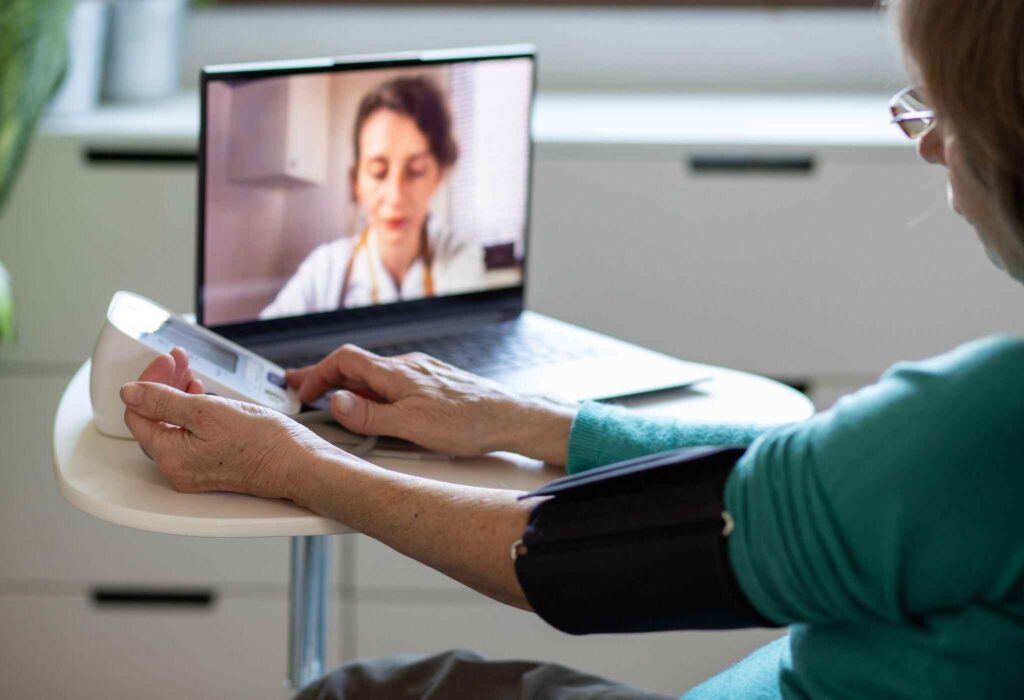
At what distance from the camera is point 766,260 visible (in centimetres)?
192

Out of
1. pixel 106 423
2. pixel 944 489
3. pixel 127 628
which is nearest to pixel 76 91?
pixel 127 628

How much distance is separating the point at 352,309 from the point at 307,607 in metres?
0.29

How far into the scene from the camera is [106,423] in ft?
3.49

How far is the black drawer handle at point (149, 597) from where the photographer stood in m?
1.99

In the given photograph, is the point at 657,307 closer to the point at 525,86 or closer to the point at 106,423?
the point at 525,86

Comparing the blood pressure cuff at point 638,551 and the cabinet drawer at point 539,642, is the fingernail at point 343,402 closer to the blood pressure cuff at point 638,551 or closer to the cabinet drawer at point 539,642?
the blood pressure cuff at point 638,551

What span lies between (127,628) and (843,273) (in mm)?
1164

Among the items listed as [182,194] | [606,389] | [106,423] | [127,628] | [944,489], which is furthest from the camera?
[127,628]

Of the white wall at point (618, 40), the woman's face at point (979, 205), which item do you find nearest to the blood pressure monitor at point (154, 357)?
the woman's face at point (979, 205)

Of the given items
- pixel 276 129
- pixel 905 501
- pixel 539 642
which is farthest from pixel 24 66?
pixel 905 501

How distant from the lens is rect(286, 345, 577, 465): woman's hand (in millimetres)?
1053

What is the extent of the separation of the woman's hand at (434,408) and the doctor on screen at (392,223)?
19cm

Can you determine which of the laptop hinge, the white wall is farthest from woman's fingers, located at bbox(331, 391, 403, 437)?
the white wall

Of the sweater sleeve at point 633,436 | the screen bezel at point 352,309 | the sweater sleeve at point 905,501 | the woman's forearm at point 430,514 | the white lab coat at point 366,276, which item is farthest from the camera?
the white lab coat at point 366,276
